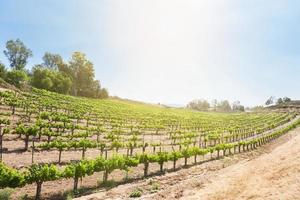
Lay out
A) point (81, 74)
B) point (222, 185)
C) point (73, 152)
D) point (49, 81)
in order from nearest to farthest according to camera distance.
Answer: point (222, 185) < point (73, 152) < point (49, 81) < point (81, 74)

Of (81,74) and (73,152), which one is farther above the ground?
(81,74)

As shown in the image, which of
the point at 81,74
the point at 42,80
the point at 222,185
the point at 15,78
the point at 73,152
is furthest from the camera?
the point at 81,74

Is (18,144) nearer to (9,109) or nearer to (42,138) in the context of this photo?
(42,138)

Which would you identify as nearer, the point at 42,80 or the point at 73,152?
the point at 73,152

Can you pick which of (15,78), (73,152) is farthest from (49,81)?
(73,152)

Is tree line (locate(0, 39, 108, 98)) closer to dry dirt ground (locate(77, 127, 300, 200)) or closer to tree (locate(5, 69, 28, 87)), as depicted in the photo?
tree (locate(5, 69, 28, 87))

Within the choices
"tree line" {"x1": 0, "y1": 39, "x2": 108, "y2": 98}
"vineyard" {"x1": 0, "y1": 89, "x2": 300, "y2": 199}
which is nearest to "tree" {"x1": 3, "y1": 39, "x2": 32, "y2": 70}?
"tree line" {"x1": 0, "y1": 39, "x2": 108, "y2": 98}

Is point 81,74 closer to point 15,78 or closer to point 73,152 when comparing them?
point 15,78

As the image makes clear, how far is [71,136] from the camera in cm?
3803

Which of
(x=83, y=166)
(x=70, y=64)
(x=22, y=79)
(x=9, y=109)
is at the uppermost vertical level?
(x=70, y=64)

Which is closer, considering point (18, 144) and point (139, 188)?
point (139, 188)

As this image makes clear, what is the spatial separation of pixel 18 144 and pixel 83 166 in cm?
1289

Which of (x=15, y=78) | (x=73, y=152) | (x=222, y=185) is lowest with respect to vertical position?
(x=222, y=185)

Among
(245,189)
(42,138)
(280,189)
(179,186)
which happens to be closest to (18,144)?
(42,138)
